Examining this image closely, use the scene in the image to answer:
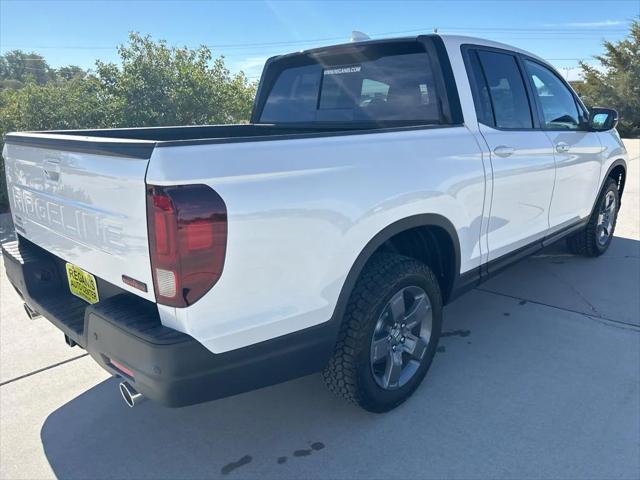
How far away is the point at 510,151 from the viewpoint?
3145 mm

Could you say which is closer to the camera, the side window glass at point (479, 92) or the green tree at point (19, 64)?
the side window glass at point (479, 92)

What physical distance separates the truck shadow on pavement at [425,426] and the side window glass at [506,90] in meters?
1.50

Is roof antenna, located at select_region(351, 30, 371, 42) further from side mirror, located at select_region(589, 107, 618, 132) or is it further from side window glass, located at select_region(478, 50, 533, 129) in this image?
side mirror, located at select_region(589, 107, 618, 132)

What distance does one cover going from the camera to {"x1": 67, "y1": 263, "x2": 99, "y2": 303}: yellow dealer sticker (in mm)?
2246

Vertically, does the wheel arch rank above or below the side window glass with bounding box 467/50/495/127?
below

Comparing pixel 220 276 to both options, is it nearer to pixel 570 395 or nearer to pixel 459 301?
pixel 570 395

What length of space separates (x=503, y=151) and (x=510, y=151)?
92 millimetres

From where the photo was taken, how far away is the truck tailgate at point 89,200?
1789 millimetres

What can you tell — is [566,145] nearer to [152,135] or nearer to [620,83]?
[152,135]

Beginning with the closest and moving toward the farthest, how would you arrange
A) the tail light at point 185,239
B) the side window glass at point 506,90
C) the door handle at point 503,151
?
1. the tail light at point 185,239
2. the door handle at point 503,151
3. the side window glass at point 506,90

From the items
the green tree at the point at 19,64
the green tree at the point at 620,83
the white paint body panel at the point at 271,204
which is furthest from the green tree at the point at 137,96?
the green tree at the point at 19,64

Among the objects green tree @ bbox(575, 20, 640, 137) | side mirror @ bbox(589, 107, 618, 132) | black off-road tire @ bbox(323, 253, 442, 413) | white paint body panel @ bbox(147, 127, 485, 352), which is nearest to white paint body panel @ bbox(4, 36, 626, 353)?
white paint body panel @ bbox(147, 127, 485, 352)

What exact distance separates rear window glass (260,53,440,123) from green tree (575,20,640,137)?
26530mm

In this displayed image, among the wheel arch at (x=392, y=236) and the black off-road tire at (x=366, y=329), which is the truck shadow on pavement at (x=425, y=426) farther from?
the wheel arch at (x=392, y=236)
